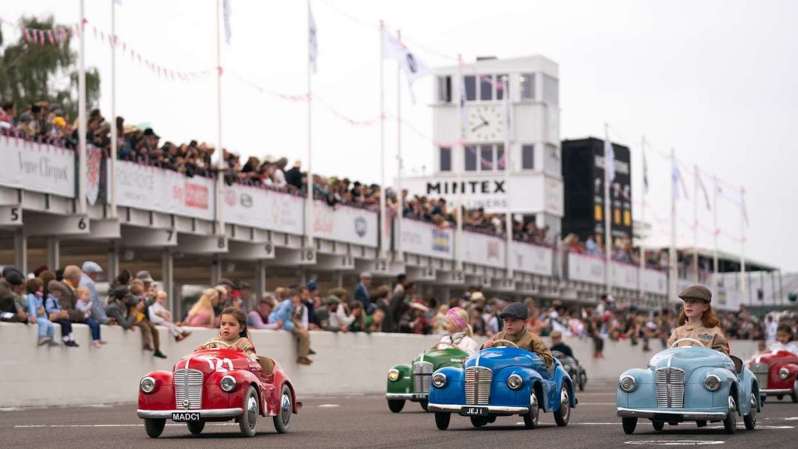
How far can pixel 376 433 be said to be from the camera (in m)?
18.1

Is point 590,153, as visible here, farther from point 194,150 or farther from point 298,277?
Result: point 194,150

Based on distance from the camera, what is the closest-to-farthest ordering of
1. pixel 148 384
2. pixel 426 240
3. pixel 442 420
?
1. pixel 148 384
2. pixel 442 420
3. pixel 426 240

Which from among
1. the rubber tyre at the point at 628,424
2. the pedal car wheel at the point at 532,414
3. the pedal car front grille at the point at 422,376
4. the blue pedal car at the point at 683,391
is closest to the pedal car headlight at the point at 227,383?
the pedal car wheel at the point at 532,414

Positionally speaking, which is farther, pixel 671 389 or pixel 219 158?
pixel 219 158

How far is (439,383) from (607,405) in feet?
28.8

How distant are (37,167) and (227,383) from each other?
18357mm

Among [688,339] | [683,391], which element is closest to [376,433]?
[683,391]

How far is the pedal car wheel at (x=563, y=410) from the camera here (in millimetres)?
19500

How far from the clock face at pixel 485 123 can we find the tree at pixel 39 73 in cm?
2438

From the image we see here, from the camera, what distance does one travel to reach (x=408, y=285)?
36.8 m

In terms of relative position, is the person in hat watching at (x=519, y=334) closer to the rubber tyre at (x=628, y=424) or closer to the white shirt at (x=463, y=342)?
the rubber tyre at (x=628, y=424)

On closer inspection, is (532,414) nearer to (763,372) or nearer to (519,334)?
(519,334)

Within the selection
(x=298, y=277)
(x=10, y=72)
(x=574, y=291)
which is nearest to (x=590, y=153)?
(x=574, y=291)

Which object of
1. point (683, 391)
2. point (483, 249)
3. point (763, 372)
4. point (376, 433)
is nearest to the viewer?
point (683, 391)
